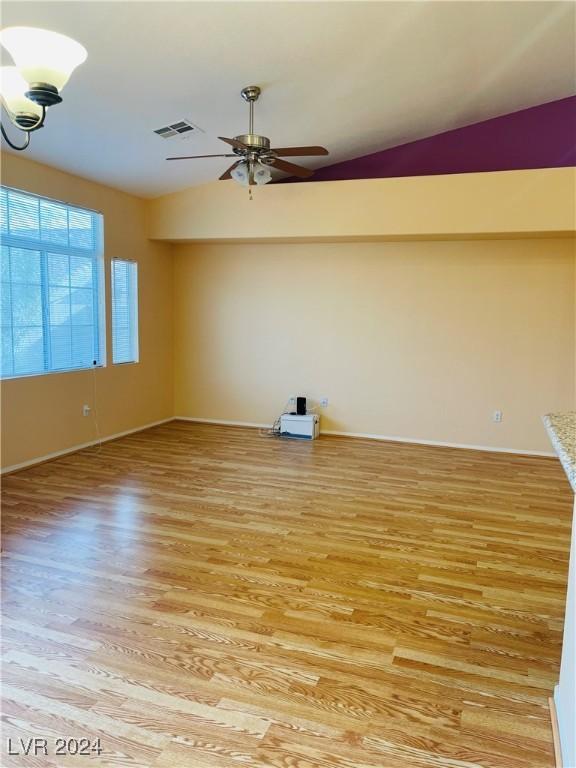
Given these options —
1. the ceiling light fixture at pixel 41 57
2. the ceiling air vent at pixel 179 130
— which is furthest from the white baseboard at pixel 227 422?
the ceiling light fixture at pixel 41 57

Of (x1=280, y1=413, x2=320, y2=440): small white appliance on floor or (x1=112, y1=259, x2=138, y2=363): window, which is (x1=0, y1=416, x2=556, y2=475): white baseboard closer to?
(x1=280, y1=413, x2=320, y2=440): small white appliance on floor

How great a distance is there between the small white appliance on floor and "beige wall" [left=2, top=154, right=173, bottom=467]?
1719 millimetres

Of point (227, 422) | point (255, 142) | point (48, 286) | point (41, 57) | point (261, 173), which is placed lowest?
point (227, 422)

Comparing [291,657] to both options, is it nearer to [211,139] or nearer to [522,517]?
[522,517]

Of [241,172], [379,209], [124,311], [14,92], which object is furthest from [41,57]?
[124,311]

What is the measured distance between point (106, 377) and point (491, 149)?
→ 466cm

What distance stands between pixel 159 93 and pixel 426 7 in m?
1.83

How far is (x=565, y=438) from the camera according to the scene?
1687 mm

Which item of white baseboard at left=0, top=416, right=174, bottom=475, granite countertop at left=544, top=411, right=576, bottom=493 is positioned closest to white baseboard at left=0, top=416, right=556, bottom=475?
white baseboard at left=0, top=416, right=174, bottom=475

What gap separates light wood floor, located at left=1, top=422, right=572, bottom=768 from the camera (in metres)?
1.75

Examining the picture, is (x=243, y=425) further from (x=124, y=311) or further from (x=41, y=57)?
(x=41, y=57)

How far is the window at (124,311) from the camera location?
567 centimetres

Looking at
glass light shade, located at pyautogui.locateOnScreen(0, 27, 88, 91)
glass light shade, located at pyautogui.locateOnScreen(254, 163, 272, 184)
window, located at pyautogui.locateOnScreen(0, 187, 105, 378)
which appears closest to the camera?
glass light shade, located at pyautogui.locateOnScreen(0, 27, 88, 91)

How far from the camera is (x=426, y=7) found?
3.01 meters
